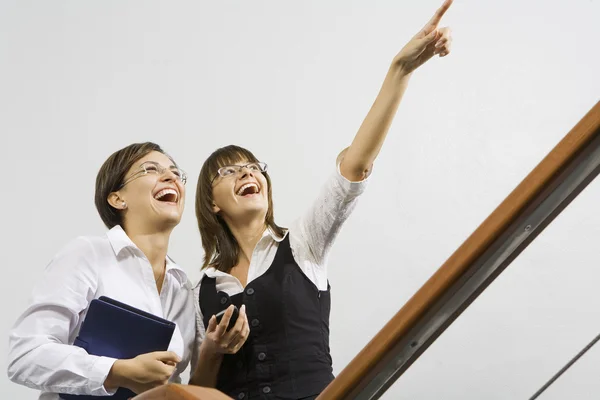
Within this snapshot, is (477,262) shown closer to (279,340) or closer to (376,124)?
(376,124)

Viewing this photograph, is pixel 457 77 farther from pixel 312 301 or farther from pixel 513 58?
pixel 312 301

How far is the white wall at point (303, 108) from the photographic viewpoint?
230 cm

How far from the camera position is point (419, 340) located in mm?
632

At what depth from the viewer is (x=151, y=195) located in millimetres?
1544

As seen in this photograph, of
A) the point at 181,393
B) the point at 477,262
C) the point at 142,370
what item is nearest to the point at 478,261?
the point at 477,262

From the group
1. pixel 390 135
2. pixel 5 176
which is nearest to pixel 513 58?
pixel 390 135

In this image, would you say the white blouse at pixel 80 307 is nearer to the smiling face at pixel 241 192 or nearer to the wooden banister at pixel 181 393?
the smiling face at pixel 241 192

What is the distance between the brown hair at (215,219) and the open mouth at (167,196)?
3.4 inches

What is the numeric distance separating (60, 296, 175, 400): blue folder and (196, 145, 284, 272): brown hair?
0.39m

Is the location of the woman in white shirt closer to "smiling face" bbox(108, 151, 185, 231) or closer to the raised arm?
"smiling face" bbox(108, 151, 185, 231)

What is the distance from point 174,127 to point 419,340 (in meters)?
2.15

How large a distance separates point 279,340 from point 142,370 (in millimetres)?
310

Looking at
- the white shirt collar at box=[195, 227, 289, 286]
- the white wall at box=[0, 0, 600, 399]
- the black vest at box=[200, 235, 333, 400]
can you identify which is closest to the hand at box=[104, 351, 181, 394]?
the black vest at box=[200, 235, 333, 400]

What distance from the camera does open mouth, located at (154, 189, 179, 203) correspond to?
1.55 meters
